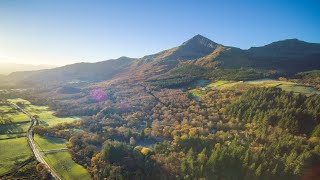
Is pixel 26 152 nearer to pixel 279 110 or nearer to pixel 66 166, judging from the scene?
pixel 66 166

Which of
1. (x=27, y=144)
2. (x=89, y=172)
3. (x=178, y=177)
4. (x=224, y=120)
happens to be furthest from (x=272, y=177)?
(x=27, y=144)

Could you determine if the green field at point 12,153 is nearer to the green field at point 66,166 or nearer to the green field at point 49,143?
the green field at point 49,143

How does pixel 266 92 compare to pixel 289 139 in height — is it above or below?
above

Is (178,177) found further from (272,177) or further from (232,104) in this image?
(232,104)

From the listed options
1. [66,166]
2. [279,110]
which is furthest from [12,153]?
[279,110]

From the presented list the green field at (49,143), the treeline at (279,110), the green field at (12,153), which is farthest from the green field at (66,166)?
the treeline at (279,110)

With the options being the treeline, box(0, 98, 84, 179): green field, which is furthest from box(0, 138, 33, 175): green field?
the treeline

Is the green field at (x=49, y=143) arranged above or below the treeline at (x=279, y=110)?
below
